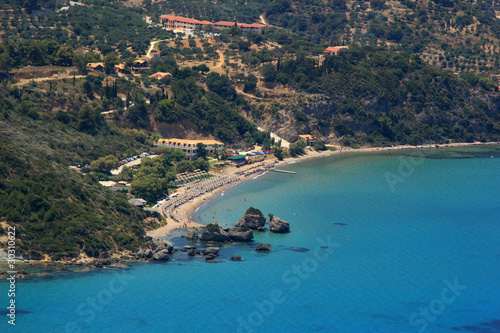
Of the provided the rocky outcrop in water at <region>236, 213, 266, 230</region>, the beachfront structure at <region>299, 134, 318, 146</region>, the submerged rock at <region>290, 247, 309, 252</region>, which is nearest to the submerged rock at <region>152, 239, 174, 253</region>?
the rocky outcrop in water at <region>236, 213, 266, 230</region>

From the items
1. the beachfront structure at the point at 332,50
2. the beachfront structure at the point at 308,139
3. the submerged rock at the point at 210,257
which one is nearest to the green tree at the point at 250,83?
the beachfront structure at the point at 308,139

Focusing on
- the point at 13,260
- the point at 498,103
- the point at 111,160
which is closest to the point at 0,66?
the point at 111,160

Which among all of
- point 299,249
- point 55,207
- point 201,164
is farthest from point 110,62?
point 299,249

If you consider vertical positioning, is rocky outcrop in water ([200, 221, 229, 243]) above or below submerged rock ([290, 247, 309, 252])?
above

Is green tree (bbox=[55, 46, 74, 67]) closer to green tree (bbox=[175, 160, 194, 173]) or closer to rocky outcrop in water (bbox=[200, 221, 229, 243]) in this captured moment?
green tree (bbox=[175, 160, 194, 173])

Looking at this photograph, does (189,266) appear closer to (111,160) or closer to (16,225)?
(16,225)
